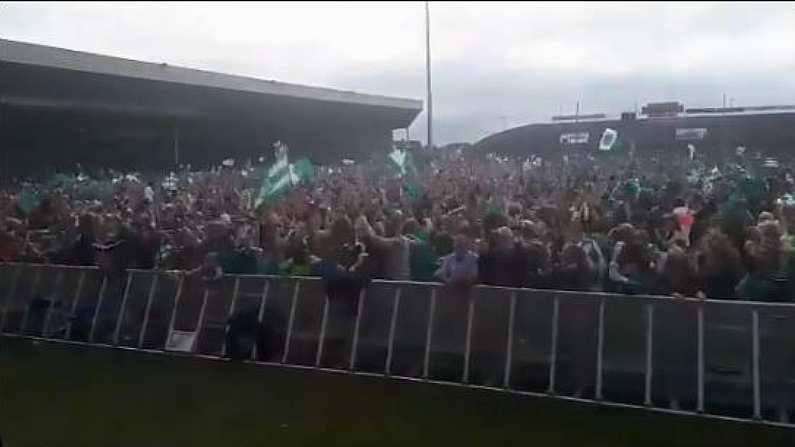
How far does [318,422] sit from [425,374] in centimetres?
63

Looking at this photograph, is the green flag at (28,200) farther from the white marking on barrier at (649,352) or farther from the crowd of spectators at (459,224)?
the white marking on barrier at (649,352)

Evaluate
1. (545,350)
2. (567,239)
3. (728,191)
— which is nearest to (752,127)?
(728,191)

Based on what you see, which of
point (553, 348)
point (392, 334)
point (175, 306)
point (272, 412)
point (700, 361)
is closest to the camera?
point (700, 361)

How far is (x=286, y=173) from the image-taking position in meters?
4.96

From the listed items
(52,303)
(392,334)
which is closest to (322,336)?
(392,334)

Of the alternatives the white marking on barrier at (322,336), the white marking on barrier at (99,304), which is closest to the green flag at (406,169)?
the white marking on barrier at (322,336)

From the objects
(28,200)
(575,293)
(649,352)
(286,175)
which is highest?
(286,175)

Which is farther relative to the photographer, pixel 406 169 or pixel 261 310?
pixel 261 310

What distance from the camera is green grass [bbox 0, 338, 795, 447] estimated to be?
4270 millimetres

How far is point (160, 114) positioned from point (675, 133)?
2.84 metres

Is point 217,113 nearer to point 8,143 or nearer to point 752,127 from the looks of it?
point 8,143

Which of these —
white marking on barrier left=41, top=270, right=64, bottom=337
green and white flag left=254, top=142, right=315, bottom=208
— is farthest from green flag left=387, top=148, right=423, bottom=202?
white marking on barrier left=41, top=270, right=64, bottom=337

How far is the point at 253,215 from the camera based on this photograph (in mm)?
5141

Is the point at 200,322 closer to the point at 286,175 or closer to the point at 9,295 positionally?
the point at 286,175
